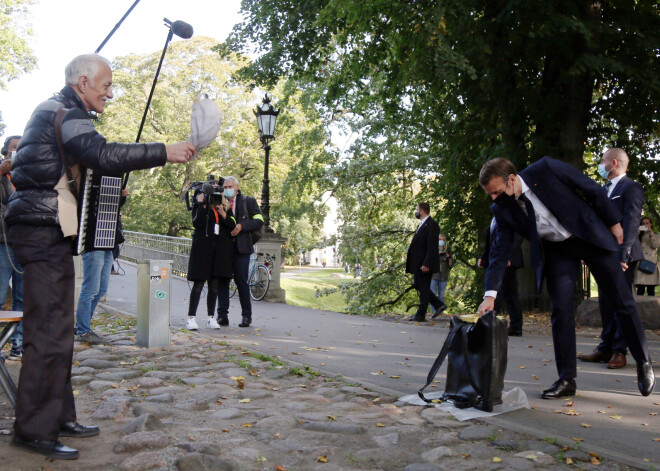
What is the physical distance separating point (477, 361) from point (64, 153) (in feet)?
10.3

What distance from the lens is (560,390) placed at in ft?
18.0

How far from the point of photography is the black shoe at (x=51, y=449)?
361cm

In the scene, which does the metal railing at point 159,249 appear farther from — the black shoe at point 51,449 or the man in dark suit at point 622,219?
the black shoe at point 51,449

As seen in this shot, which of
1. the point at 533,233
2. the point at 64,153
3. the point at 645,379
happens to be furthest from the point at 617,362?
the point at 64,153

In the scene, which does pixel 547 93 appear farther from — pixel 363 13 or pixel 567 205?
pixel 567 205

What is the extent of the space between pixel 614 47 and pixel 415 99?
5.20m

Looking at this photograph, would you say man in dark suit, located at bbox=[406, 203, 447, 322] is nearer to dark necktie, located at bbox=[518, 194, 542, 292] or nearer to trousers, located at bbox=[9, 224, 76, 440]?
dark necktie, located at bbox=[518, 194, 542, 292]

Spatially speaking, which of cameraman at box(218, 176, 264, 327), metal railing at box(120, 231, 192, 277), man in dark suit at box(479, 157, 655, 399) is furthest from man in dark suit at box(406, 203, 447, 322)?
metal railing at box(120, 231, 192, 277)

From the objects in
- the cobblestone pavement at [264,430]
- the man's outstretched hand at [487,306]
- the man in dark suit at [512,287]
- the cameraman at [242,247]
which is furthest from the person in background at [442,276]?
the man's outstretched hand at [487,306]

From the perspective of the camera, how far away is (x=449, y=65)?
10.7m

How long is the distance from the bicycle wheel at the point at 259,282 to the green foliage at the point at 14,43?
20.8m

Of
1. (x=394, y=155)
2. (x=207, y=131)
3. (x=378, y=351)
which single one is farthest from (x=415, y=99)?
(x=207, y=131)

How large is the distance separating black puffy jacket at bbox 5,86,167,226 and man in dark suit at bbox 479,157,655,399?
2803 mm

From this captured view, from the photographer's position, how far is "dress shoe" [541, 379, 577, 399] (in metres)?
5.46
